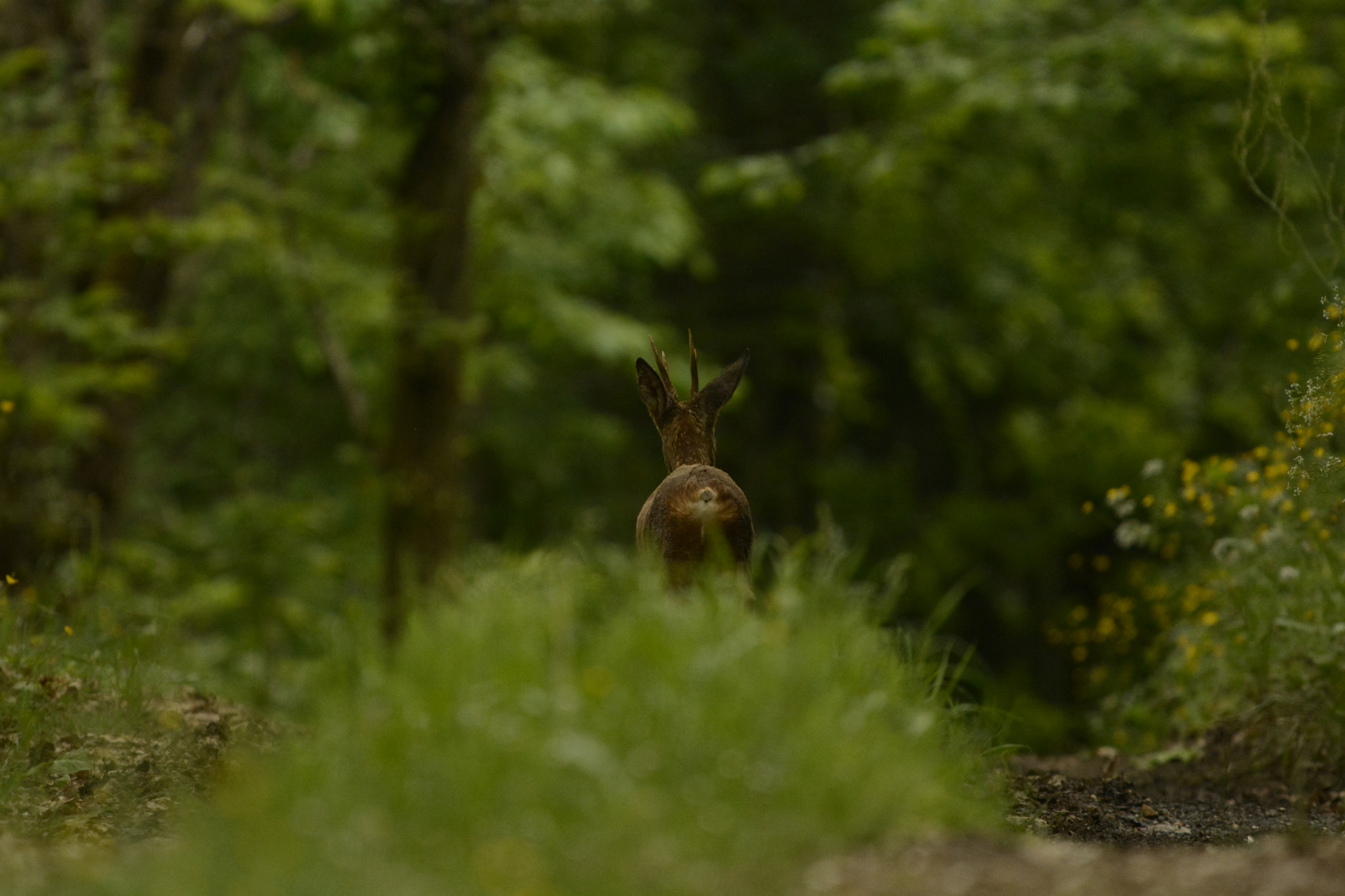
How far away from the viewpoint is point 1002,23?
1070 cm

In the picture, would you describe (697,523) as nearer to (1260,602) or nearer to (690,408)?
(690,408)

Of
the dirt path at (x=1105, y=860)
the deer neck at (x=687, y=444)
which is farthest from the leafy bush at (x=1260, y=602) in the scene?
the deer neck at (x=687, y=444)

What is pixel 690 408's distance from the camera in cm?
530

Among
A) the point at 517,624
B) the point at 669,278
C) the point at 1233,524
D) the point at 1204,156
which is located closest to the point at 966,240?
the point at 1204,156

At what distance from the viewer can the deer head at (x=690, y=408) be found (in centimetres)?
527

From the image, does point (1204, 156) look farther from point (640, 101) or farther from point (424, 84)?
point (424, 84)

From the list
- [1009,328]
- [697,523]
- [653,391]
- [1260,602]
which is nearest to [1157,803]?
Result: [1260,602]

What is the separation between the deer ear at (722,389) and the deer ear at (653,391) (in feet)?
0.49

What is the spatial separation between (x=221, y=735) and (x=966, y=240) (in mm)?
11789

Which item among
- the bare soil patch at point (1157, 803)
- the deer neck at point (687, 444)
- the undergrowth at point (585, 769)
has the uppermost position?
the deer neck at point (687, 444)

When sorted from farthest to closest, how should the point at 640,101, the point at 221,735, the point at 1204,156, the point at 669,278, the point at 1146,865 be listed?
1. the point at 669,278
2. the point at 1204,156
3. the point at 640,101
4. the point at 221,735
5. the point at 1146,865

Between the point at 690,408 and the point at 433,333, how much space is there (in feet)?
15.0

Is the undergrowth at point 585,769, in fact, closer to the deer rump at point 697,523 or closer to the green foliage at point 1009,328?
the deer rump at point 697,523

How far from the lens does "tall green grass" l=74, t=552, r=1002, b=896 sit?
3125 mm
